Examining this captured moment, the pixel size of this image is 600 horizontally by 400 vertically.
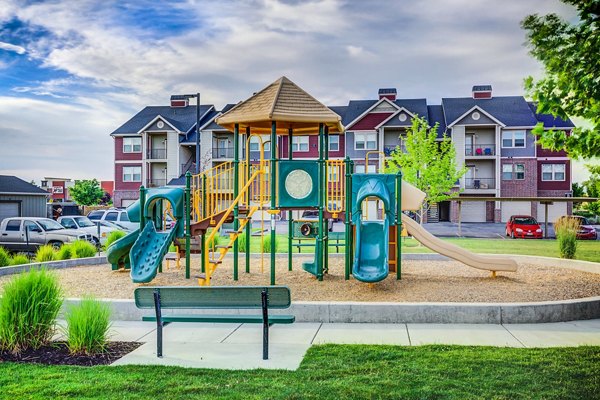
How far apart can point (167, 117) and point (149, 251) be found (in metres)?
43.7

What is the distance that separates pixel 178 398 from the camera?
202 inches

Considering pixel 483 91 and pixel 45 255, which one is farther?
pixel 483 91

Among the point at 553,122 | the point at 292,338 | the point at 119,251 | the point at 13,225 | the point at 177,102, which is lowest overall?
the point at 292,338

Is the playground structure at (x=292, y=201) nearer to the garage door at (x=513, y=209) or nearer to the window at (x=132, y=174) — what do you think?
the garage door at (x=513, y=209)

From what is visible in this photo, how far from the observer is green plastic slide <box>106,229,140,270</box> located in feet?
43.9

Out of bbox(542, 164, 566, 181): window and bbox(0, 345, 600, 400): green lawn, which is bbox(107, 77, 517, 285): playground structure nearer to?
bbox(0, 345, 600, 400): green lawn

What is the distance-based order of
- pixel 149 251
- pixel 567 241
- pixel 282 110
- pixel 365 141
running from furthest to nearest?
pixel 365 141, pixel 567 241, pixel 149 251, pixel 282 110

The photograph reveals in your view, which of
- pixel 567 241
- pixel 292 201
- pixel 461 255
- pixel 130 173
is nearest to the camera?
pixel 292 201

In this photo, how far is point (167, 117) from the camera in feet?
176

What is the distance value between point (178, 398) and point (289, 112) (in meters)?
7.75

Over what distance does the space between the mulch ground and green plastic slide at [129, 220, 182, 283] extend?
413 cm

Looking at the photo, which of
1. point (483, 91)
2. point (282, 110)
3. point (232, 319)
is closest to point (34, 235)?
point (282, 110)

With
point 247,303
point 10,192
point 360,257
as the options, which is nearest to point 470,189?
point 10,192

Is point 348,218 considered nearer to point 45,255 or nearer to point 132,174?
point 45,255
